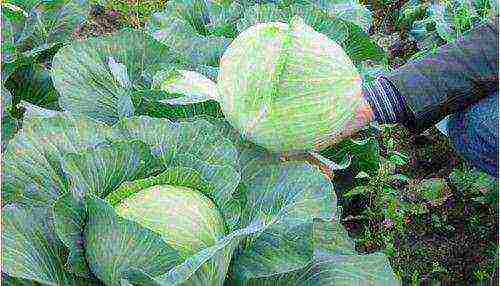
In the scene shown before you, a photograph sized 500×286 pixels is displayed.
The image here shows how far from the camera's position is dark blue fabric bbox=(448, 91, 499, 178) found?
230 cm

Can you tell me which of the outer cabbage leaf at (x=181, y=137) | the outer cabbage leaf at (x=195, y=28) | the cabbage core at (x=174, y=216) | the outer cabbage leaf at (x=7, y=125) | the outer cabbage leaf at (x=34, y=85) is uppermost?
the outer cabbage leaf at (x=195, y=28)

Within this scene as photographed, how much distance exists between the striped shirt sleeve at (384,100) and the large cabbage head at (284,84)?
29cm

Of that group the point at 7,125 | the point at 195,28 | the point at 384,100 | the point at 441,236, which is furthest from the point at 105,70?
the point at 441,236

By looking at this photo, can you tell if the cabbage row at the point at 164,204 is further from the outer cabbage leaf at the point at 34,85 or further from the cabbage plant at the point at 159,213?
the outer cabbage leaf at the point at 34,85

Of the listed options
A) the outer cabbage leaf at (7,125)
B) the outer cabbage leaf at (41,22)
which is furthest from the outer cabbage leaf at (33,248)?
the outer cabbage leaf at (41,22)

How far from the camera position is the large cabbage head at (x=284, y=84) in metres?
1.82

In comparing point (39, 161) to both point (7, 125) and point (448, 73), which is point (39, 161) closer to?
point (7, 125)

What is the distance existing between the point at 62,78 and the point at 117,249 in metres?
0.77

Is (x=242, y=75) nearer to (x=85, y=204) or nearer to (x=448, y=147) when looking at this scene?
(x=85, y=204)

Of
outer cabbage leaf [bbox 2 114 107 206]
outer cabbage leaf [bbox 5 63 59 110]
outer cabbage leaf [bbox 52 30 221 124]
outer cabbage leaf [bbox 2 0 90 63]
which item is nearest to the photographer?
outer cabbage leaf [bbox 2 114 107 206]

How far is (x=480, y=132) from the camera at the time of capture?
2338 millimetres

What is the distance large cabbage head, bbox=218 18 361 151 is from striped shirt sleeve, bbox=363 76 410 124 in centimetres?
29

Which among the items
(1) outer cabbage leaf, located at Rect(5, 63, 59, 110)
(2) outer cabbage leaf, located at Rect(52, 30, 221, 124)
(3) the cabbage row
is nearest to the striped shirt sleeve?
(3) the cabbage row

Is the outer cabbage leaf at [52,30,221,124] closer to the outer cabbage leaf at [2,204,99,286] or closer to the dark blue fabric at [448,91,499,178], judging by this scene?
the outer cabbage leaf at [2,204,99,286]
